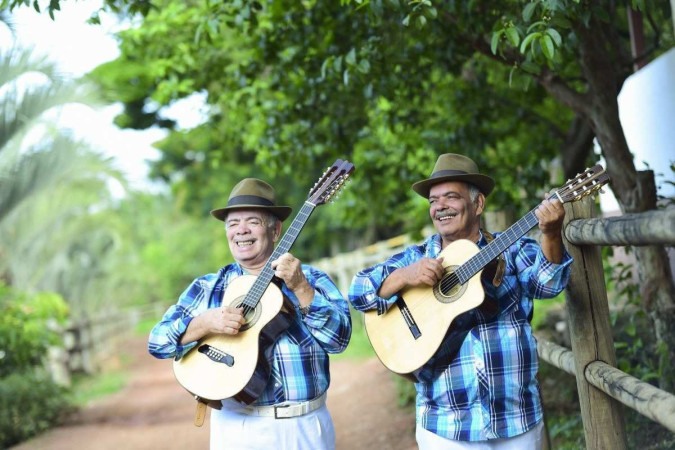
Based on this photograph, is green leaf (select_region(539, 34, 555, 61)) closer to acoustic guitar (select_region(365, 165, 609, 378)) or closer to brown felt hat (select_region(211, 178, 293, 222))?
acoustic guitar (select_region(365, 165, 609, 378))

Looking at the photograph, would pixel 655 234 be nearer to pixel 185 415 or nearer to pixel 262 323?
pixel 262 323

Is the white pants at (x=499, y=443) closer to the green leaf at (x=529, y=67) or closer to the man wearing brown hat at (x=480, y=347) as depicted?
the man wearing brown hat at (x=480, y=347)

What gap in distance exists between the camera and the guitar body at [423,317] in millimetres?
3207

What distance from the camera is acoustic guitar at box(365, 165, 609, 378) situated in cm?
307

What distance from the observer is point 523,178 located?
7098 millimetres

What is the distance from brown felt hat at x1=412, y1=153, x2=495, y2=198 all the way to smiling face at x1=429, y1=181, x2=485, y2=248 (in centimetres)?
3

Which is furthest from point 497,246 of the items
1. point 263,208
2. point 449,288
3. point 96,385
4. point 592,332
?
point 96,385

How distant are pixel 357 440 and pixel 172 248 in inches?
1194

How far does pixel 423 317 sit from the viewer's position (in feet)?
10.9

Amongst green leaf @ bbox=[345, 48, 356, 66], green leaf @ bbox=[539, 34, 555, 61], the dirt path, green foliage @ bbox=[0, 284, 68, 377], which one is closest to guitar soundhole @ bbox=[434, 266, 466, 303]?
green leaf @ bbox=[539, 34, 555, 61]

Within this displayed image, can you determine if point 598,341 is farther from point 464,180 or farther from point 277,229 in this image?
point 277,229

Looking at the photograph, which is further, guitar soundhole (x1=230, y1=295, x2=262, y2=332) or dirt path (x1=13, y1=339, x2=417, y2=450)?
dirt path (x1=13, y1=339, x2=417, y2=450)

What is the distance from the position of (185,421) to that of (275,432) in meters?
6.96

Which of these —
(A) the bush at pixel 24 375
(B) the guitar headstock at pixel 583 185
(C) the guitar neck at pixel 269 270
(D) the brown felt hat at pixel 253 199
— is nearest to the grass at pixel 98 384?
(A) the bush at pixel 24 375
